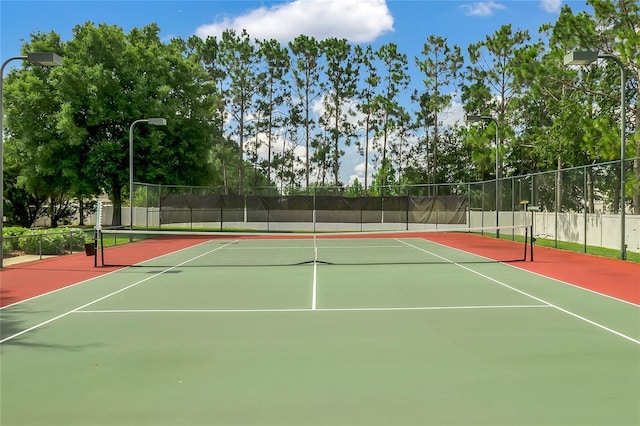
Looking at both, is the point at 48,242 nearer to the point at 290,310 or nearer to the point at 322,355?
the point at 290,310

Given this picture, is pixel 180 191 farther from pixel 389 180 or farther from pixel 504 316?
pixel 504 316

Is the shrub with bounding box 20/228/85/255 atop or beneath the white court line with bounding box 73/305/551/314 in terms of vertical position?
atop

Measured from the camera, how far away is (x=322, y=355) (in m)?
6.33

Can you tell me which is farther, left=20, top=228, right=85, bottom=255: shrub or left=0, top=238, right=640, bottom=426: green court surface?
left=20, top=228, right=85, bottom=255: shrub

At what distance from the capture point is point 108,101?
32.9 metres

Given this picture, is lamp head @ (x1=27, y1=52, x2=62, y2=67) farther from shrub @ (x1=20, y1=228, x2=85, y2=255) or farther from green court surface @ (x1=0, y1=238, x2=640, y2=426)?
shrub @ (x1=20, y1=228, x2=85, y2=255)

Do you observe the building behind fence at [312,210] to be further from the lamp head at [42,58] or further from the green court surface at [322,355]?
the green court surface at [322,355]

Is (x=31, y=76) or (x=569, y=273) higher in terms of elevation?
(x=31, y=76)

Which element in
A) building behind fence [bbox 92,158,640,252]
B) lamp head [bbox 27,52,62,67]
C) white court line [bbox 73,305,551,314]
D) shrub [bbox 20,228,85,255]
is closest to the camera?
white court line [bbox 73,305,551,314]

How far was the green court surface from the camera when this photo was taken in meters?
4.61

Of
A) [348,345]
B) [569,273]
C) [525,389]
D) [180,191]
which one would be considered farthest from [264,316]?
[180,191]

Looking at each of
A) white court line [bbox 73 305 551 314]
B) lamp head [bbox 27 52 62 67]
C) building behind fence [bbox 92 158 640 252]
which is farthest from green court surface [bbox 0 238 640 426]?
building behind fence [bbox 92 158 640 252]

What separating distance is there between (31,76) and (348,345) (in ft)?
109

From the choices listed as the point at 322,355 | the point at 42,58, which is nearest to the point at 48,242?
the point at 42,58
